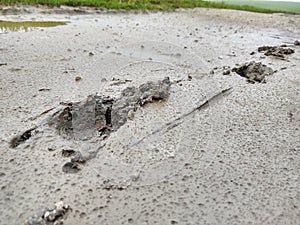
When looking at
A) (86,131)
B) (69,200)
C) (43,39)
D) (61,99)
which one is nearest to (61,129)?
(86,131)

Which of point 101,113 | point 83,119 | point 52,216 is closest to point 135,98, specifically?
point 101,113

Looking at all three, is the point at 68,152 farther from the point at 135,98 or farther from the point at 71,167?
the point at 135,98

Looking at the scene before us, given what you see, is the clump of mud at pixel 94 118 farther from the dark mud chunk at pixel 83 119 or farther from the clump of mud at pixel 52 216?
the clump of mud at pixel 52 216

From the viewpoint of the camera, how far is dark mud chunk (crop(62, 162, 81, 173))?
139 centimetres

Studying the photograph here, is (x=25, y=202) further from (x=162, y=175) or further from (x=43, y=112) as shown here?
(x=43, y=112)

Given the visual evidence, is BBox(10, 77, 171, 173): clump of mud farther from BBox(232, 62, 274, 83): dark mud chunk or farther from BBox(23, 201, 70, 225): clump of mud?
BBox(232, 62, 274, 83): dark mud chunk

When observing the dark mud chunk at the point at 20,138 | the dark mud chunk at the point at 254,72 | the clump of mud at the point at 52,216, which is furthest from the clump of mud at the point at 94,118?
the dark mud chunk at the point at 254,72

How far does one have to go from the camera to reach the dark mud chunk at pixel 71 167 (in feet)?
4.57

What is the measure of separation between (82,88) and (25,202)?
1.30 m

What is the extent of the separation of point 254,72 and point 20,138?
2.07 m

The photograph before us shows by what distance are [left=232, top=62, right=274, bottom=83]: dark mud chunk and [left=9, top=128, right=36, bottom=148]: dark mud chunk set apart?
183 centimetres

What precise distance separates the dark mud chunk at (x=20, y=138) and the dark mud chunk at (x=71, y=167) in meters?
0.33

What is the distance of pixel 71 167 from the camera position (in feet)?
4.63

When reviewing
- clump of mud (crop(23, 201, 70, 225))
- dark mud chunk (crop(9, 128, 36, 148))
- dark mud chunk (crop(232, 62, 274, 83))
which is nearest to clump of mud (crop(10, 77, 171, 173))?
dark mud chunk (crop(9, 128, 36, 148))
